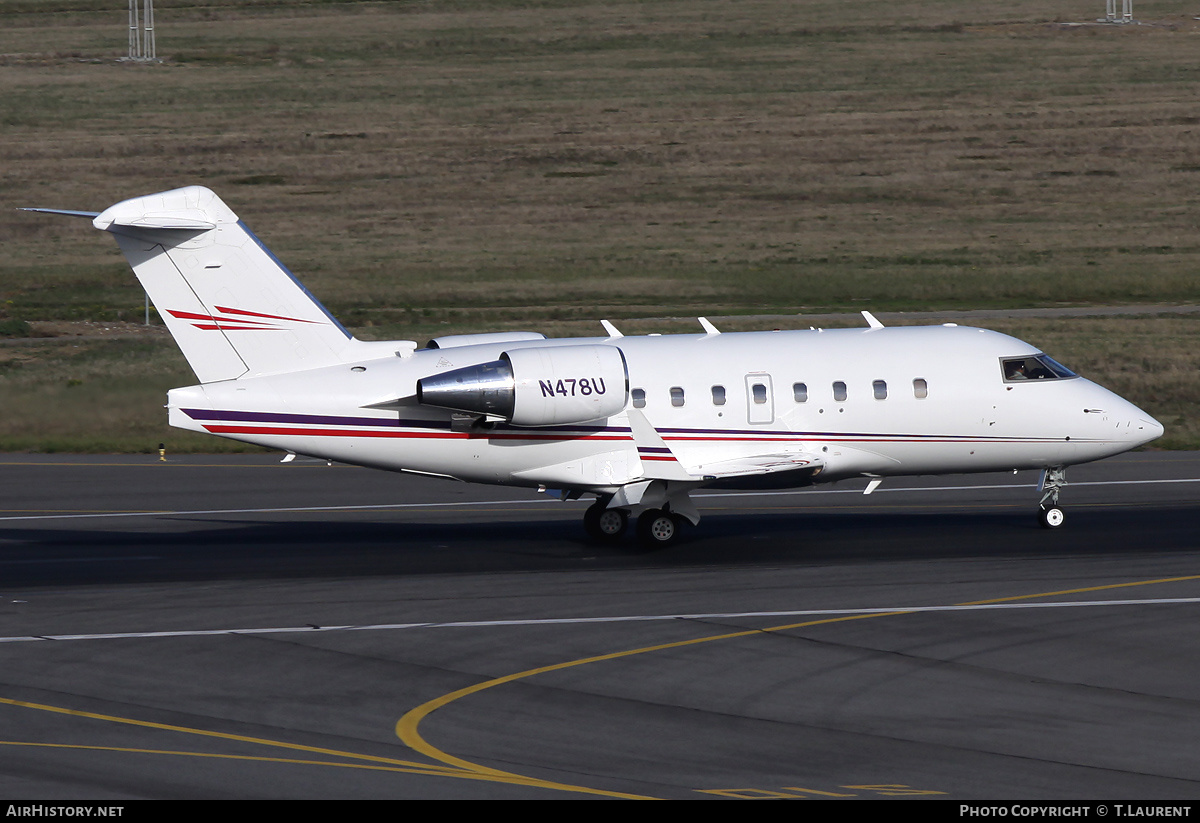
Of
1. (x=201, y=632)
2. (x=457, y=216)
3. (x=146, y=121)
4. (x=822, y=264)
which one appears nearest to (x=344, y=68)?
(x=146, y=121)

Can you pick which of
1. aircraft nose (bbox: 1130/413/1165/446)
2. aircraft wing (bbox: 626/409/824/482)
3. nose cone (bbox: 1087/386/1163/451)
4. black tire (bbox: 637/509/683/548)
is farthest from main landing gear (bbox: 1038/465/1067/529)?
black tire (bbox: 637/509/683/548)

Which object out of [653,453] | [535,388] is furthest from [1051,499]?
[535,388]

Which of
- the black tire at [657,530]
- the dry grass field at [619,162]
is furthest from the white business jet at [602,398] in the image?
the dry grass field at [619,162]

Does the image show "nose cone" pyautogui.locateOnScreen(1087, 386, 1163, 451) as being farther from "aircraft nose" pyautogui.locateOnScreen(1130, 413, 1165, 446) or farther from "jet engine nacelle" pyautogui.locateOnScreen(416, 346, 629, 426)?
"jet engine nacelle" pyautogui.locateOnScreen(416, 346, 629, 426)


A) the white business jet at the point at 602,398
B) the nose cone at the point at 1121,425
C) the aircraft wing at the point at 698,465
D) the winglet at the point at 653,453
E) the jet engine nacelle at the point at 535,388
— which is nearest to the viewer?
the jet engine nacelle at the point at 535,388

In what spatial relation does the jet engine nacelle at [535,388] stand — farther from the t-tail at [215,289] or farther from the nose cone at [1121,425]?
the nose cone at [1121,425]

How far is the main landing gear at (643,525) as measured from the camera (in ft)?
87.0

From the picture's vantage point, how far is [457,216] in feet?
261

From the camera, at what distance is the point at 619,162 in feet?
284

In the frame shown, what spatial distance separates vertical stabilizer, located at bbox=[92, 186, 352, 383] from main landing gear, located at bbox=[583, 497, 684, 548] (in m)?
5.78

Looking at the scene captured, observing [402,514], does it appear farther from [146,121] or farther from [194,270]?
[146,121]

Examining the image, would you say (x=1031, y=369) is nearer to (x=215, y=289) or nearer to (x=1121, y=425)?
(x=1121, y=425)

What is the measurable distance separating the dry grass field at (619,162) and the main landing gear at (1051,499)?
11648 millimetres

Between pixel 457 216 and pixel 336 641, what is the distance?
60710mm
